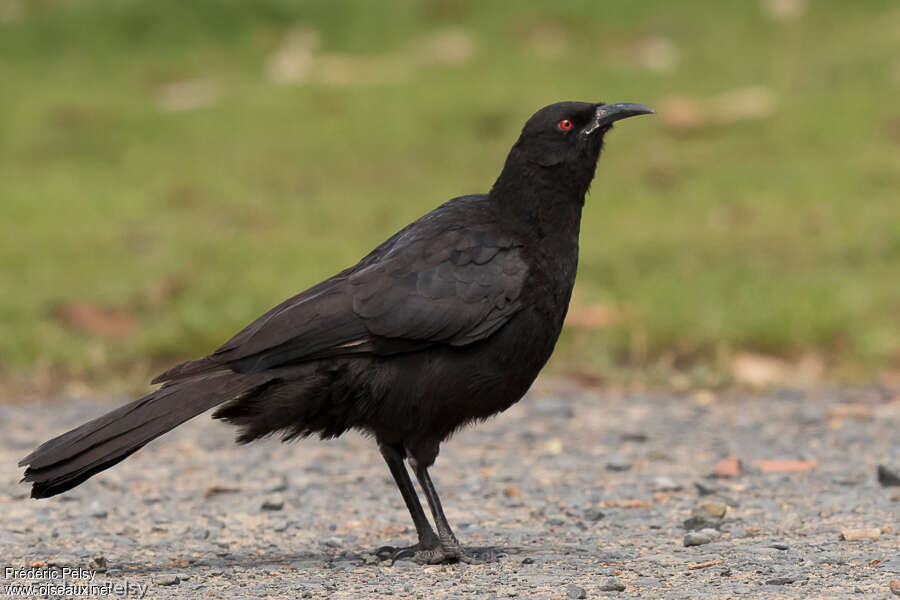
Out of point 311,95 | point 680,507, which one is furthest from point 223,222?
point 680,507

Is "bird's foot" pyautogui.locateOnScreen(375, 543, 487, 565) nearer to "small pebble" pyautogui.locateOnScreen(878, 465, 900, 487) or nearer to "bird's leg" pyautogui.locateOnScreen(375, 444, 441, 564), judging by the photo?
"bird's leg" pyautogui.locateOnScreen(375, 444, 441, 564)

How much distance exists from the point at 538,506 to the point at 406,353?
1.23 m

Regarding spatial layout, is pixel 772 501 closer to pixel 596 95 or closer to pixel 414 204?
pixel 414 204

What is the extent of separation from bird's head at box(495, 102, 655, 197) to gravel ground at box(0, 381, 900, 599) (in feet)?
4.15

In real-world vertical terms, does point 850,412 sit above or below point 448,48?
below

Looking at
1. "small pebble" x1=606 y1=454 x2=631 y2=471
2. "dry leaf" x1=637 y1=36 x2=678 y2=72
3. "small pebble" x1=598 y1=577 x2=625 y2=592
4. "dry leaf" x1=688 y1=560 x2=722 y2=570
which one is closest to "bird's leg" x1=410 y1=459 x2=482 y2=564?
"small pebble" x1=598 y1=577 x2=625 y2=592

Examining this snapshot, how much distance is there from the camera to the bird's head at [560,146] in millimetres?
4758

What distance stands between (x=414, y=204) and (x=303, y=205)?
100 cm

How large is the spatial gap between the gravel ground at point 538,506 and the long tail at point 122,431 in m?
0.36

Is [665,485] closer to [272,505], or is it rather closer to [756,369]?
Answer: [272,505]

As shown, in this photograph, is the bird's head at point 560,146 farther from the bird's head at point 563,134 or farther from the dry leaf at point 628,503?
the dry leaf at point 628,503

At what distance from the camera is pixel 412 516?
4.72m

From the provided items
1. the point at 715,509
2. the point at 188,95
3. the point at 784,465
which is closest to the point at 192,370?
the point at 715,509

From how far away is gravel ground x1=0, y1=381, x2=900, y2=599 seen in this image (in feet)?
13.6
